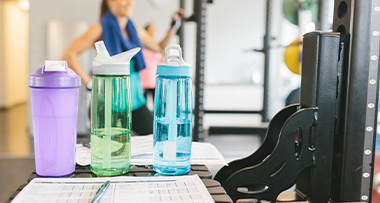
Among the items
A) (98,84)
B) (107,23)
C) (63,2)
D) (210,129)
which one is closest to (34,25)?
(63,2)

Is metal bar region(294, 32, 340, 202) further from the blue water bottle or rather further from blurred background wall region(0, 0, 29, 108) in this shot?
blurred background wall region(0, 0, 29, 108)

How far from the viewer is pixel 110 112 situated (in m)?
0.65

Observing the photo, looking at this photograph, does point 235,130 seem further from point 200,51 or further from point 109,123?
point 109,123

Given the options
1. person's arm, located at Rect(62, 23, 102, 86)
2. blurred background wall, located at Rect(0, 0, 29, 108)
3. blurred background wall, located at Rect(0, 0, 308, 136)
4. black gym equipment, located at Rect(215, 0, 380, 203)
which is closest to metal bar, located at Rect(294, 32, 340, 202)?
black gym equipment, located at Rect(215, 0, 380, 203)

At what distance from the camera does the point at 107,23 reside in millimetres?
1906

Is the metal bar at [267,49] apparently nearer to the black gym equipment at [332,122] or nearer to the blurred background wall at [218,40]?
the blurred background wall at [218,40]

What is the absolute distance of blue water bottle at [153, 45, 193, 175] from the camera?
66 centimetres

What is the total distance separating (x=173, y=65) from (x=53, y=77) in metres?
0.20

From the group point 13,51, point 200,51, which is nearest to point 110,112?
point 200,51

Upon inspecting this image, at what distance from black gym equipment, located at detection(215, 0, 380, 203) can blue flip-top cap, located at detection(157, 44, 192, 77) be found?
224mm

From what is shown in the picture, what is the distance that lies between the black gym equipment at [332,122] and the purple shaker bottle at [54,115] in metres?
0.31

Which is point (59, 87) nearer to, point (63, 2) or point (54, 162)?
point (54, 162)

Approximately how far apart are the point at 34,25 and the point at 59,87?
4.20m

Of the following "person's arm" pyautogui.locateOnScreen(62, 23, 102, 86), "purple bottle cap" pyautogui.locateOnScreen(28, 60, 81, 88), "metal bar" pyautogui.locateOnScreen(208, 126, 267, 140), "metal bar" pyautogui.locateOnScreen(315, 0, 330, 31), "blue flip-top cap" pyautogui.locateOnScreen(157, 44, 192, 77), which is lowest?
"metal bar" pyautogui.locateOnScreen(208, 126, 267, 140)
